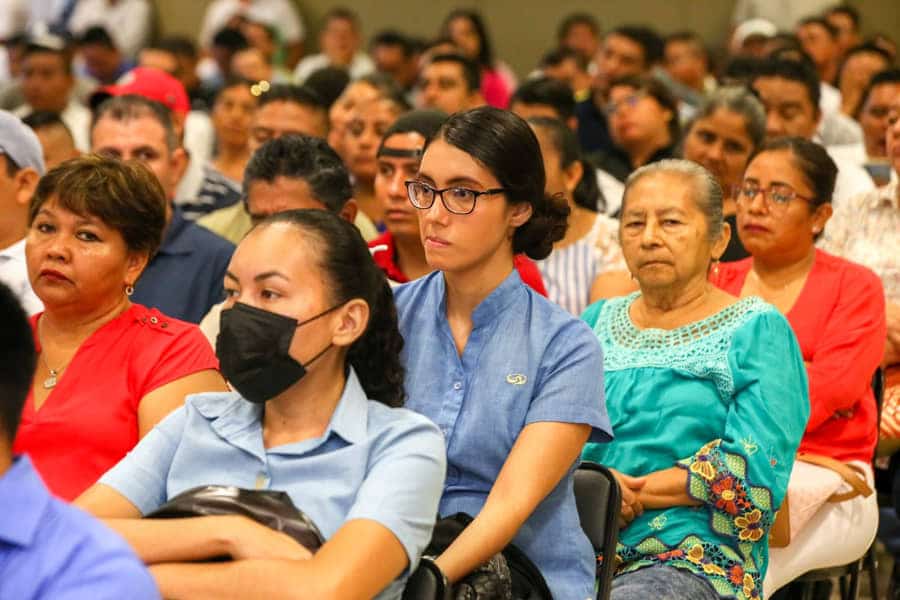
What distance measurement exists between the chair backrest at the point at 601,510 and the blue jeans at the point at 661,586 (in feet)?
0.38

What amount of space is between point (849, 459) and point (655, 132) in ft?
8.33

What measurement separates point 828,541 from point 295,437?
1474 mm

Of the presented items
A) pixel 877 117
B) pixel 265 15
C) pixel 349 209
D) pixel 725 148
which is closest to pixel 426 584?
pixel 349 209

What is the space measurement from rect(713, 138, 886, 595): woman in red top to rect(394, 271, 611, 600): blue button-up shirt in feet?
2.47

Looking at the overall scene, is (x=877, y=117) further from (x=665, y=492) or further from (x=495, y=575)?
(x=495, y=575)

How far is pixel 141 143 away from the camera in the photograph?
160 inches

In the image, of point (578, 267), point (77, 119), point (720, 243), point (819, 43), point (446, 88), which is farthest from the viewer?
point (819, 43)

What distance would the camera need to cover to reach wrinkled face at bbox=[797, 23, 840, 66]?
26.3 ft

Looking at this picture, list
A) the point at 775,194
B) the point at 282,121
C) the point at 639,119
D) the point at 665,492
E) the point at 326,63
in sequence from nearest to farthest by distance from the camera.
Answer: the point at 665,492
the point at 775,194
the point at 282,121
the point at 639,119
the point at 326,63

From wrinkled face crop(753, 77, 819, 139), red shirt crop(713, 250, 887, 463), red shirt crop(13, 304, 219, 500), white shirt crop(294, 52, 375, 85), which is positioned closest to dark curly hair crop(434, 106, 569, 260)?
red shirt crop(13, 304, 219, 500)

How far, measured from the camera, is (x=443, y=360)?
2461mm

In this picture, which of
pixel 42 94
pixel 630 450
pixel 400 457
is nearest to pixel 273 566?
pixel 400 457

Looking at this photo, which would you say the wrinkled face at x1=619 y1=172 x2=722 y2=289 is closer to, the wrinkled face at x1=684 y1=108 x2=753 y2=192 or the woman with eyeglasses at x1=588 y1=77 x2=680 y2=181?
the wrinkled face at x1=684 y1=108 x2=753 y2=192

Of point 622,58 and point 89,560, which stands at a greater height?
point 622,58
